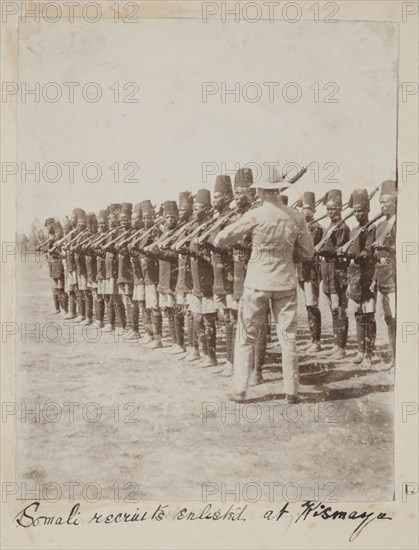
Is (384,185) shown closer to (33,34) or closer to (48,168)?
(48,168)

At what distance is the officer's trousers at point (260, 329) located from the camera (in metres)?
2.68

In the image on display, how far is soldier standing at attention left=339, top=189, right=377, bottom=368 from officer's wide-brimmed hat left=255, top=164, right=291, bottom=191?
0.32 meters

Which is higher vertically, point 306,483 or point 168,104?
point 168,104

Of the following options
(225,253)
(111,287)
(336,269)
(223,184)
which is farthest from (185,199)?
(336,269)

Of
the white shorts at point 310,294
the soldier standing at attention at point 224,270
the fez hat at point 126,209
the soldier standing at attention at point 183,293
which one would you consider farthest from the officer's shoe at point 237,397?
the fez hat at point 126,209

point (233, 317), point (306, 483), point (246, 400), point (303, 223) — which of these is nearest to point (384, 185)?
point (303, 223)

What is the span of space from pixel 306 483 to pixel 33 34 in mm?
2247

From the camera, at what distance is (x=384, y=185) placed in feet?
8.87

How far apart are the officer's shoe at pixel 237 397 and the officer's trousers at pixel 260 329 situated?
0.05 ft

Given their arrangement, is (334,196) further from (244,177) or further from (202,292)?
(202,292)

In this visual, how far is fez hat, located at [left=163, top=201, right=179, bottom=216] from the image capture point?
2752 millimetres

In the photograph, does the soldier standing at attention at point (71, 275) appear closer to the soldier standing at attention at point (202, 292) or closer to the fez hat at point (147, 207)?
→ the fez hat at point (147, 207)

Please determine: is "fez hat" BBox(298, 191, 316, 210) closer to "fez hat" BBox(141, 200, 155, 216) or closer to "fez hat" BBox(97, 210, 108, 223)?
"fez hat" BBox(141, 200, 155, 216)

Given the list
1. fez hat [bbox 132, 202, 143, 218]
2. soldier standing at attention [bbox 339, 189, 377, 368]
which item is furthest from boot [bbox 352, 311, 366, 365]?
fez hat [bbox 132, 202, 143, 218]
